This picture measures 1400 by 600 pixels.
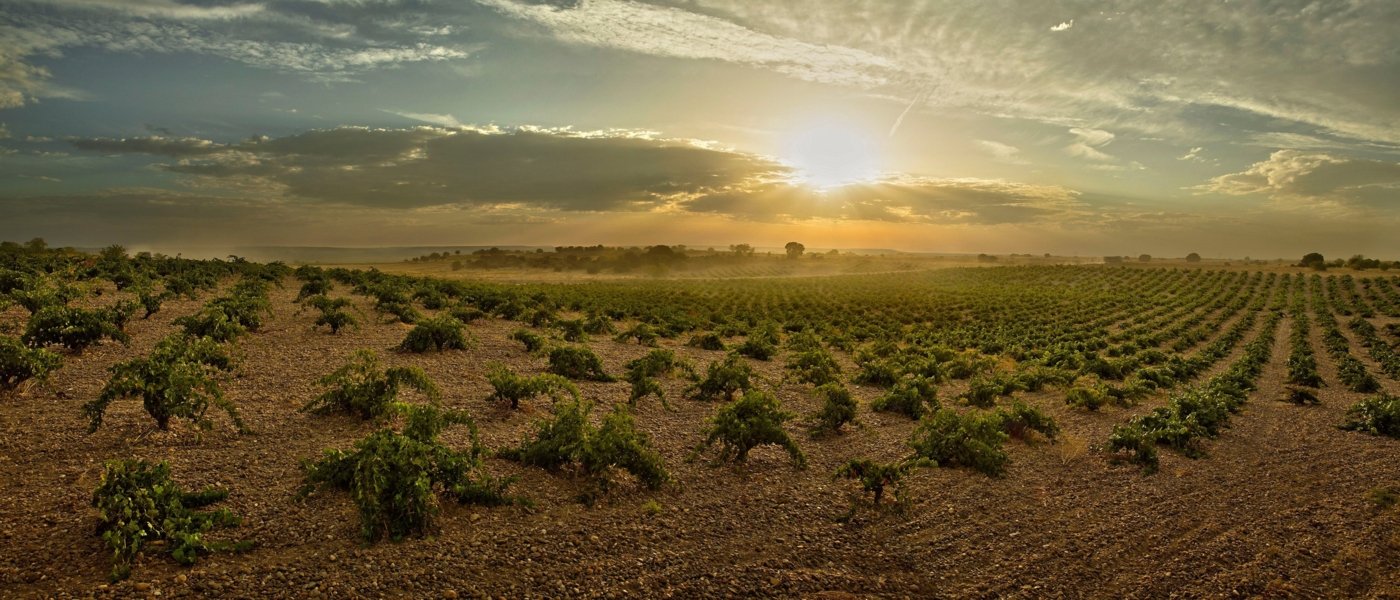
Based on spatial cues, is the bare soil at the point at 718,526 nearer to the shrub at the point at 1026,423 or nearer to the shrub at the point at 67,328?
the shrub at the point at 1026,423

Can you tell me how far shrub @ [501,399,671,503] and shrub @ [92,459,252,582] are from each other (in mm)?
4263

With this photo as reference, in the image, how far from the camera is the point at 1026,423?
15.1m

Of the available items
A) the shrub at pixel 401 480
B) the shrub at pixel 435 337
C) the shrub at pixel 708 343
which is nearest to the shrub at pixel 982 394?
the shrub at pixel 708 343

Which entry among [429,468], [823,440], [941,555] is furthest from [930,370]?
[429,468]

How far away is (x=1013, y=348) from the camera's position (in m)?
35.4

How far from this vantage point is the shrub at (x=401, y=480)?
25.8ft

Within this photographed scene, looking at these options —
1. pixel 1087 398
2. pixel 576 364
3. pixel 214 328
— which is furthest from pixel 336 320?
pixel 1087 398

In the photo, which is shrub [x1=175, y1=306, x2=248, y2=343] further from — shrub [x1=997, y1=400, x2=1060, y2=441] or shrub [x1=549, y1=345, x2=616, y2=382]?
shrub [x1=997, y1=400, x2=1060, y2=441]

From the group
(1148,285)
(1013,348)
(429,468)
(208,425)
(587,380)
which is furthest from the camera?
(1148,285)

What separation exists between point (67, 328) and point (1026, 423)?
75.3 ft

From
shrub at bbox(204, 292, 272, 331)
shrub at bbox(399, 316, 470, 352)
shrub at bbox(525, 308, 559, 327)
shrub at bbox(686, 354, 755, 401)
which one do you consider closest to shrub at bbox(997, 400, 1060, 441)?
shrub at bbox(686, 354, 755, 401)

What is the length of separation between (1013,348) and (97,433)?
37.5 m

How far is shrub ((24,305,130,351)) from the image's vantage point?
14.4 m

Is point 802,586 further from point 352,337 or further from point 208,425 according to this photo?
point 352,337
